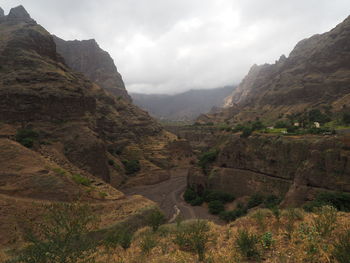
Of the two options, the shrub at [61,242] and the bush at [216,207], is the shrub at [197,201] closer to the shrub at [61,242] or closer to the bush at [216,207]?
the bush at [216,207]

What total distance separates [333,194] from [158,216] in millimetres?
19080

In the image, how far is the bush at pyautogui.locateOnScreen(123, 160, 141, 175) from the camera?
54.0m

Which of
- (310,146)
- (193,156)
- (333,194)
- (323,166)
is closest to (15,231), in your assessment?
(333,194)

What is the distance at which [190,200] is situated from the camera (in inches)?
1601

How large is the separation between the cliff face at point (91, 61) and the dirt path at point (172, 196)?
90.6 metres

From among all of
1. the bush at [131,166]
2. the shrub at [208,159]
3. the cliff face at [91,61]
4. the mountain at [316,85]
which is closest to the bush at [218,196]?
the shrub at [208,159]

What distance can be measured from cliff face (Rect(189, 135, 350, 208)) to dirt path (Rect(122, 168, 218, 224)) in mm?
5390

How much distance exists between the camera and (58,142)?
36656mm

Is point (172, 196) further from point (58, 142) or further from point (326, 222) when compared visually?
point (326, 222)

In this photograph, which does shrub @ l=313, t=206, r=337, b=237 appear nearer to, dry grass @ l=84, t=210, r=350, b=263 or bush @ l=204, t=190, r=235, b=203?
dry grass @ l=84, t=210, r=350, b=263

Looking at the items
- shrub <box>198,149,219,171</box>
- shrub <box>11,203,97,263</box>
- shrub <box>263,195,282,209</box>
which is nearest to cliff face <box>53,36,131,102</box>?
shrub <box>198,149,219,171</box>

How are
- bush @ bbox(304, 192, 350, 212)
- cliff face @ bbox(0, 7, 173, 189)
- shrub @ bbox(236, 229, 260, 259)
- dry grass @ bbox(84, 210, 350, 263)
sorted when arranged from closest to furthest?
dry grass @ bbox(84, 210, 350, 263), shrub @ bbox(236, 229, 260, 259), bush @ bbox(304, 192, 350, 212), cliff face @ bbox(0, 7, 173, 189)

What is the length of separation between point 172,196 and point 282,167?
74.8ft

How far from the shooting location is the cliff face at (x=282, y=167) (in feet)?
80.4
